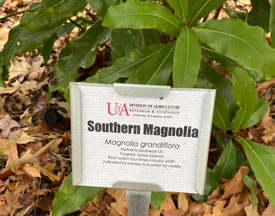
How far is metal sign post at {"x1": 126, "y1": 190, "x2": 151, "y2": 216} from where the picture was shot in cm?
73

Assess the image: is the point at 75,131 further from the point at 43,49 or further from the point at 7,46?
the point at 43,49

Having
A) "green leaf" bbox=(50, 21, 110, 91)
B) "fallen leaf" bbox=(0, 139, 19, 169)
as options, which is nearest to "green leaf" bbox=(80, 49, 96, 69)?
"green leaf" bbox=(50, 21, 110, 91)

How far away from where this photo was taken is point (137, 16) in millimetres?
651

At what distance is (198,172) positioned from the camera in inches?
26.5

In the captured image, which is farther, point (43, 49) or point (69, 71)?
point (43, 49)

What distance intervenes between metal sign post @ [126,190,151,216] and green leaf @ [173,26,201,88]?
258 mm

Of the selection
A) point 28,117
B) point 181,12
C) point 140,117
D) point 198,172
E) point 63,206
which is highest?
point 181,12

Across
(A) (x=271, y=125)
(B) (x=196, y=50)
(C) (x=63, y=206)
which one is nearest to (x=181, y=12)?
(B) (x=196, y=50)

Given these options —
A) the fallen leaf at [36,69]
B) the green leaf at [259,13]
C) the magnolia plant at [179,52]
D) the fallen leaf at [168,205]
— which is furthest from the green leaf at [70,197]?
the fallen leaf at [36,69]

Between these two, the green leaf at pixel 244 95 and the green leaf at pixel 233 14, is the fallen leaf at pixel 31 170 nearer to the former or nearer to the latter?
the green leaf at pixel 244 95

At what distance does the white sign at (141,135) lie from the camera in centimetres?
63

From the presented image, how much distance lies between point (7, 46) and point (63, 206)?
0.53m

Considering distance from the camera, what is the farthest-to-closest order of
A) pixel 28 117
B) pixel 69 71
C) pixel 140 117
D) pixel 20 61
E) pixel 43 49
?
1. pixel 20 61
2. pixel 28 117
3. pixel 43 49
4. pixel 69 71
5. pixel 140 117

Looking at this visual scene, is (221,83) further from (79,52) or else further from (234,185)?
(79,52)
